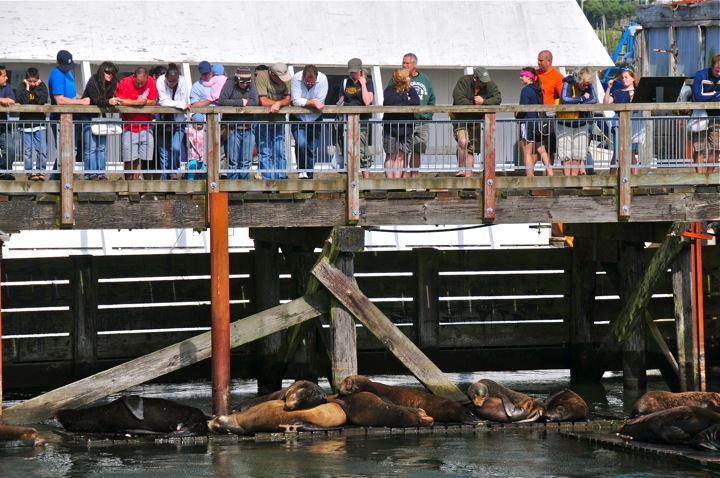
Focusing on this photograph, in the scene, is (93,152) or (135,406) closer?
(135,406)

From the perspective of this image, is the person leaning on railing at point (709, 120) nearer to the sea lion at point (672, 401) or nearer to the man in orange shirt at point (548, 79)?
the man in orange shirt at point (548, 79)

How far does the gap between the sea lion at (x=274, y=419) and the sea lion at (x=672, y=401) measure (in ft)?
11.5

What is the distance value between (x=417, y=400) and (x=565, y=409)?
178 centimetres

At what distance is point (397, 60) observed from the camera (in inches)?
938

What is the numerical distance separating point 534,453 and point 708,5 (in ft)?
68.6

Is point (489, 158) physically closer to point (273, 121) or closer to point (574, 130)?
point (574, 130)

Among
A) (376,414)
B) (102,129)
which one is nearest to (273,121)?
(102,129)

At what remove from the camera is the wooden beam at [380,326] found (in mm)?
17188

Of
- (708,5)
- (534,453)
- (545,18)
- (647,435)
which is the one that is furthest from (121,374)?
(708,5)

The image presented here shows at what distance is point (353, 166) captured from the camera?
17.1 metres

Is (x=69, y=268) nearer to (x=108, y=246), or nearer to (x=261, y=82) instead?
(x=108, y=246)

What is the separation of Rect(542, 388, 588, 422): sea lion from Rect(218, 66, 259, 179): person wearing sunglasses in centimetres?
453

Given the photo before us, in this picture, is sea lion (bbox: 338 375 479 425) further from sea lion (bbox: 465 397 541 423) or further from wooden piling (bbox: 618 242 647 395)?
wooden piling (bbox: 618 242 647 395)

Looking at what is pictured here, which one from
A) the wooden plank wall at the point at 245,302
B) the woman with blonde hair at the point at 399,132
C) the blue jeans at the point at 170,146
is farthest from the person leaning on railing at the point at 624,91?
the blue jeans at the point at 170,146
